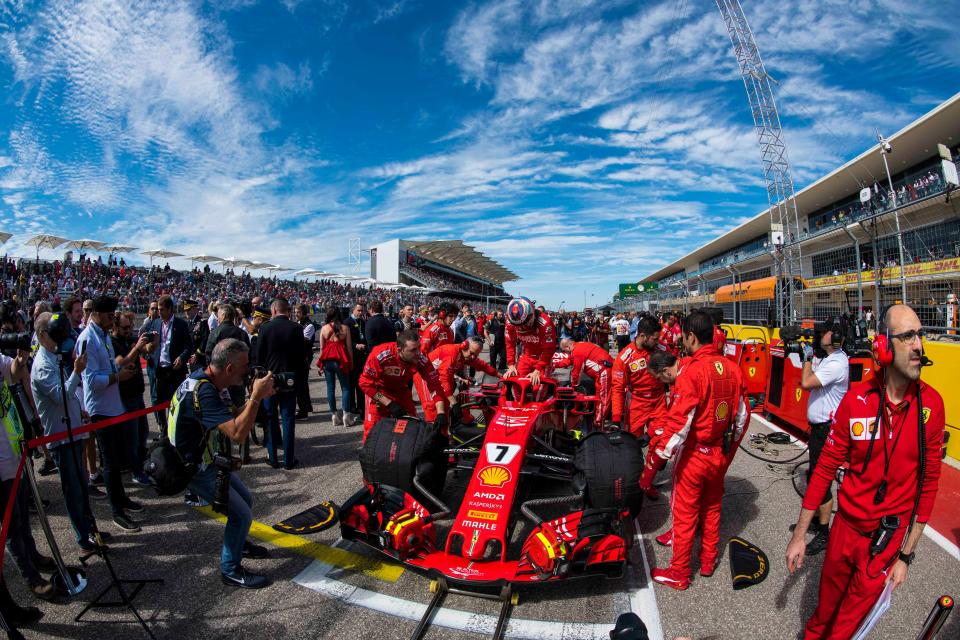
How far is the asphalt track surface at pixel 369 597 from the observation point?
273 cm

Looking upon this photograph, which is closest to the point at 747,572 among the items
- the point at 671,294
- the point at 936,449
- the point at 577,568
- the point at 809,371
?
the point at 577,568

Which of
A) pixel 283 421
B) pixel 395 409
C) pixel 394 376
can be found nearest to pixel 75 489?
pixel 283 421

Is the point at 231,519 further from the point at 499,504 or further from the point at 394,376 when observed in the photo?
the point at 394,376

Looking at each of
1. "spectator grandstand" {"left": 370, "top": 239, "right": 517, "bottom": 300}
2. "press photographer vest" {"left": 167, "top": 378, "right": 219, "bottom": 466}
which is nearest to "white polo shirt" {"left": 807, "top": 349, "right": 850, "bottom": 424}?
"press photographer vest" {"left": 167, "top": 378, "right": 219, "bottom": 466}

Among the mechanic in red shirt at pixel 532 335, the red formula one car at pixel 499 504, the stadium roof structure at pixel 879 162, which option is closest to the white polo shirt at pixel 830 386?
the red formula one car at pixel 499 504

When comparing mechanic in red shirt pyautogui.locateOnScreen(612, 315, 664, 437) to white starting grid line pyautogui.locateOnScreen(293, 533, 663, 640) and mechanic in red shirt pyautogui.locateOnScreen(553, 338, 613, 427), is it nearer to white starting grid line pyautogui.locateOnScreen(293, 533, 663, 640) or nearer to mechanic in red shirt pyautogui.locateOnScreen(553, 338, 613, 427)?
mechanic in red shirt pyautogui.locateOnScreen(553, 338, 613, 427)

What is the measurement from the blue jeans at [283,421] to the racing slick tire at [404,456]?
1.81 m

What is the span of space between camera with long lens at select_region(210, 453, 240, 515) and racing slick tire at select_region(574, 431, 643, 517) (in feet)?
7.89

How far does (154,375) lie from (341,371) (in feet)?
8.05

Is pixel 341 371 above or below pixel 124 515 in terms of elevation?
above

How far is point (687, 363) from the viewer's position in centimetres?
341

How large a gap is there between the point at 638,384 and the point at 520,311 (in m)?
1.82

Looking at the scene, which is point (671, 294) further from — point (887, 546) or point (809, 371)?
point (887, 546)

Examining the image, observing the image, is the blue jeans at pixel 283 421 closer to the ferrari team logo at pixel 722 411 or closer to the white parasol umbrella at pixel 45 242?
the ferrari team logo at pixel 722 411
